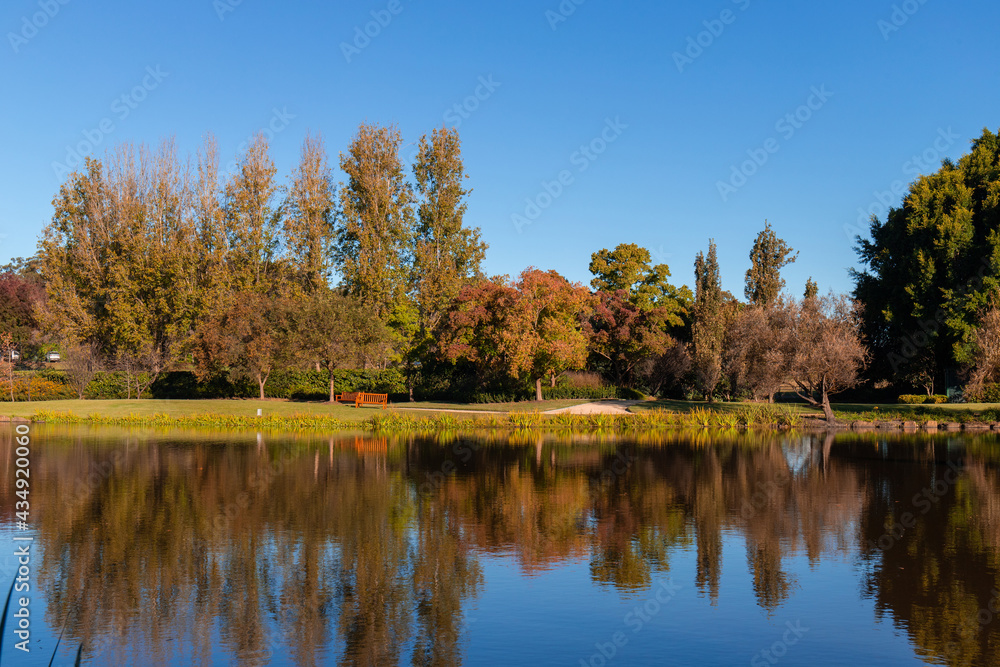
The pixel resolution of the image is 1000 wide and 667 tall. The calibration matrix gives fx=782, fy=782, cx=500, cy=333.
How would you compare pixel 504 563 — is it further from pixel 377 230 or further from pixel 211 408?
pixel 377 230

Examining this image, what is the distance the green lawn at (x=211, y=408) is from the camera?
3950 cm

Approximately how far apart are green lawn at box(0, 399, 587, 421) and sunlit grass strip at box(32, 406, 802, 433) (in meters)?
0.86

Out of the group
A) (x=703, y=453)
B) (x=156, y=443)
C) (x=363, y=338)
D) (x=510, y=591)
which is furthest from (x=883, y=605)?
(x=363, y=338)

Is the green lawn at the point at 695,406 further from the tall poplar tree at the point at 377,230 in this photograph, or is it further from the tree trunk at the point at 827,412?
Answer: the tall poplar tree at the point at 377,230

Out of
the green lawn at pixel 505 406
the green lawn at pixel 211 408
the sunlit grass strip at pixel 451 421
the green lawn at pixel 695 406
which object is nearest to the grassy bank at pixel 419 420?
the sunlit grass strip at pixel 451 421

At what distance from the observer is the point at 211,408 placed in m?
41.0

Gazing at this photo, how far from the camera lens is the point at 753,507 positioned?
18.0 metres

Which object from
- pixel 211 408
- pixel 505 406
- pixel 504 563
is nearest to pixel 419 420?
pixel 505 406

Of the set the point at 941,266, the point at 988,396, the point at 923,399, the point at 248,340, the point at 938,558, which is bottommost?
the point at 938,558

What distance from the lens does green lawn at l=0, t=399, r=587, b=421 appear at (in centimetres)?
3950

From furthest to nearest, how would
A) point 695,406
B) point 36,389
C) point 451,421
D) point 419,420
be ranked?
point 36,389
point 695,406
point 451,421
point 419,420

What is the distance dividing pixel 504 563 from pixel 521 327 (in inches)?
1194

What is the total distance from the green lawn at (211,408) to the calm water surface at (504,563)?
50.2 feet

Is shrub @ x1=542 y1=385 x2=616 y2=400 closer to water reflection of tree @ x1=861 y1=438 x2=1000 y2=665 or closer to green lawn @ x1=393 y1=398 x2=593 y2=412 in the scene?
green lawn @ x1=393 y1=398 x2=593 y2=412
